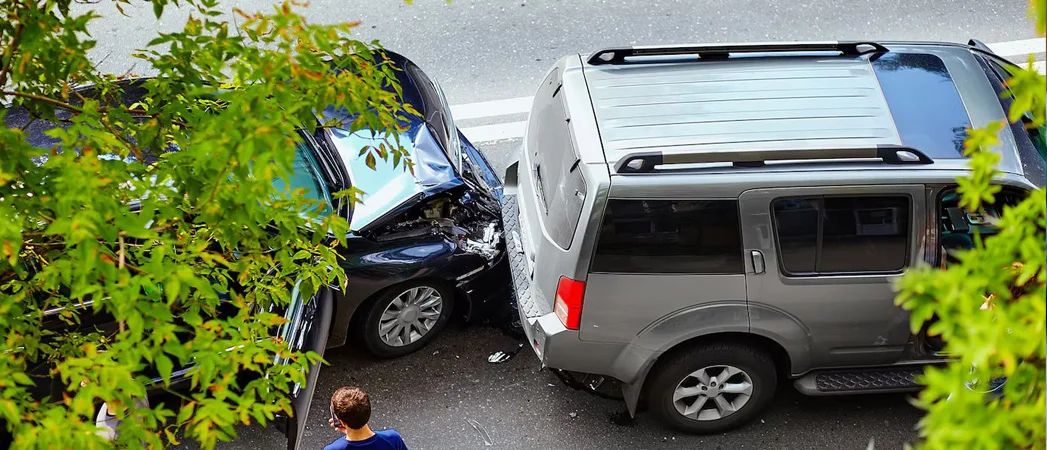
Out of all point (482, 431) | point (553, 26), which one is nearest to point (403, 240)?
point (482, 431)

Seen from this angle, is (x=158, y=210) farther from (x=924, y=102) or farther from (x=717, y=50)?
(x=924, y=102)

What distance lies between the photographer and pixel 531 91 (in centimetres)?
808

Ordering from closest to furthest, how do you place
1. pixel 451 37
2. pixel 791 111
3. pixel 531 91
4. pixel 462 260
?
1. pixel 791 111
2. pixel 462 260
3. pixel 531 91
4. pixel 451 37

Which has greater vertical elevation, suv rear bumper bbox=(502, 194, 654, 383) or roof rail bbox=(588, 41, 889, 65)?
roof rail bbox=(588, 41, 889, 65)

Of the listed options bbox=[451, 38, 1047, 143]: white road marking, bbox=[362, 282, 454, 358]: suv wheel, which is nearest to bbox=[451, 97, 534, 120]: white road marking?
bbox=[451, 38, 1047, 143]: white road marking

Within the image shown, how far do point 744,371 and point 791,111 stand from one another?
1465 mm

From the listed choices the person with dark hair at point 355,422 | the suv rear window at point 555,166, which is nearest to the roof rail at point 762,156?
the suv rear window at point 555,166

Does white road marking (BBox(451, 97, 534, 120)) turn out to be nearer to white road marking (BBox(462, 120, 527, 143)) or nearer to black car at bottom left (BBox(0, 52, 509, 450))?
white road marking (BBox(462, 120, 527, 143))

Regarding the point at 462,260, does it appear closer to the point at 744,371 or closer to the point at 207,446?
the point at 744,371

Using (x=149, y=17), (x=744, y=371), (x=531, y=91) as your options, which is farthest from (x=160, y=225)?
(x=149, y=17)

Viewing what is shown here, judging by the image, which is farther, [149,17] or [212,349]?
[149,17]

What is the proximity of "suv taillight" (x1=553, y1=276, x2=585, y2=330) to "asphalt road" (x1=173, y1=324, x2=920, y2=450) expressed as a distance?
36.3 inches

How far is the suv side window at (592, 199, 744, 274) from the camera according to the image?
4426 mm

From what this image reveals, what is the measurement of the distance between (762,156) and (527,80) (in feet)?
13.4
